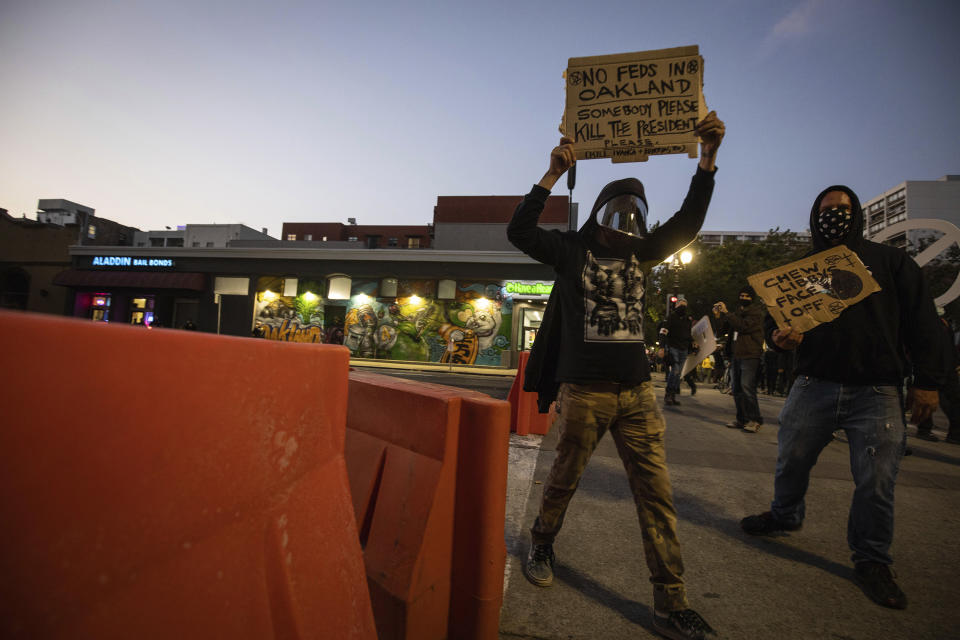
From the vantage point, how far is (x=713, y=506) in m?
3.28

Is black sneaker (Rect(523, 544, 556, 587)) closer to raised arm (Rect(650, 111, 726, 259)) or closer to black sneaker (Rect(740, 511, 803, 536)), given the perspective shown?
black sneaker (Rect(740, 511, 803, 536))

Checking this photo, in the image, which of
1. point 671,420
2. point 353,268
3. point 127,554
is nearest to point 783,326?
point 127,554

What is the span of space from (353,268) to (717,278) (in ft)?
68.0

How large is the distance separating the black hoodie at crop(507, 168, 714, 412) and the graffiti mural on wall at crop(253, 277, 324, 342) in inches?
843

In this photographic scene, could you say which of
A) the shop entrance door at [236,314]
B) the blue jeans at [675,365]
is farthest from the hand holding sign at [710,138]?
the shop entrance door at [236,314]

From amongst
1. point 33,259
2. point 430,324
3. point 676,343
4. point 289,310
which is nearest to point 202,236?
point 33,259

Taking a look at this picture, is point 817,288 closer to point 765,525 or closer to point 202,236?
point 765,525

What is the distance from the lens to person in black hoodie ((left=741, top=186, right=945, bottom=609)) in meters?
2.29

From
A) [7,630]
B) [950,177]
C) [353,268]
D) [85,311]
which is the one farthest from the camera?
[950,177]

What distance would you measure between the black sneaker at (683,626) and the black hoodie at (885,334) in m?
1.59

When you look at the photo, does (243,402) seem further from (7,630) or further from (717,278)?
(717,278)

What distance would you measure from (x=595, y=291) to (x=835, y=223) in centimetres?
172

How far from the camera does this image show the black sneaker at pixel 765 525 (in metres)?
2.74

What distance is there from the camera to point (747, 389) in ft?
20.5
